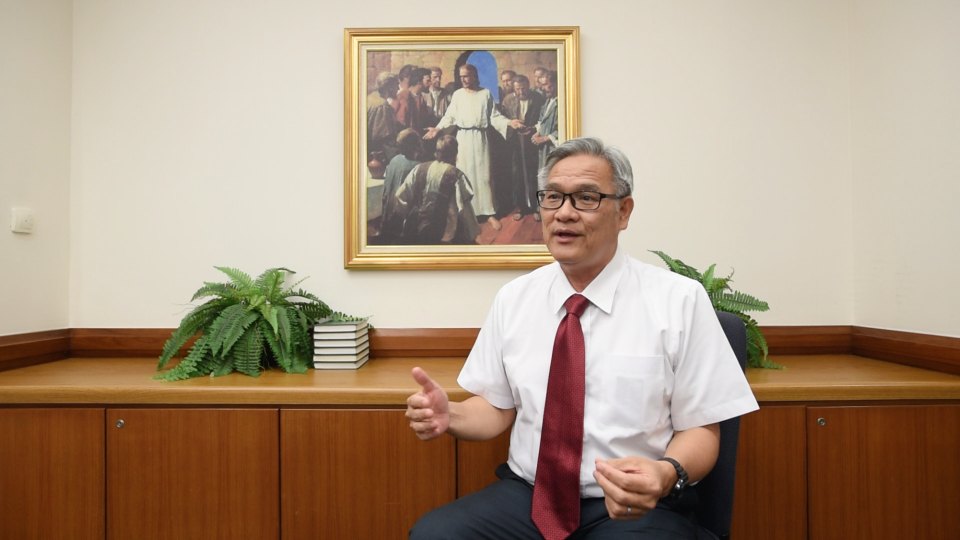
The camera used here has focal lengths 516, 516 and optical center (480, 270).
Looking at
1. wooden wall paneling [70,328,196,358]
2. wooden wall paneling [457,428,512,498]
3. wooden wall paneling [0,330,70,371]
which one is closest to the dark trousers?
wooden wall paneling [457,428,512,498]

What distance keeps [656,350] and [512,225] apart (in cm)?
116

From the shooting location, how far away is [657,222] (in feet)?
7.98

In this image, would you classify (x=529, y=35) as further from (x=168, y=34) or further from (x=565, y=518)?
(x=565, y=518)

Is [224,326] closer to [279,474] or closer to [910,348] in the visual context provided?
[279,474]

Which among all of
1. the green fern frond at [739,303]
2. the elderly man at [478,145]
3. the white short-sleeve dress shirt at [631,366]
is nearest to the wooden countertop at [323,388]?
the green fern frond at [739,303]

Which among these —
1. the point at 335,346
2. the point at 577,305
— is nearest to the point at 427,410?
the point at 577,305

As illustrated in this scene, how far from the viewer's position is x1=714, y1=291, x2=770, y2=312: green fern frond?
2.02m

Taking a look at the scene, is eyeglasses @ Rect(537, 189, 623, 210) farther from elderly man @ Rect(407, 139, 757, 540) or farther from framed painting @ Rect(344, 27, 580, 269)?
framed painting @ Rect(344, 27, 580, 269)

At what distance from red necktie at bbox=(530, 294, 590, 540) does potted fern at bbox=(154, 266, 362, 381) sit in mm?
1111

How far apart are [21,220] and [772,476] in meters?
3.16

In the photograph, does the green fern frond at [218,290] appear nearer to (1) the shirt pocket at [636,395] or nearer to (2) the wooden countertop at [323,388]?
(2) the wooden countertop at [323,388]

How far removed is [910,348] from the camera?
6.77 ft

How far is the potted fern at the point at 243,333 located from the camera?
1.99m

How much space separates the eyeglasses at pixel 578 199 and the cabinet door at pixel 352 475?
0.92m
